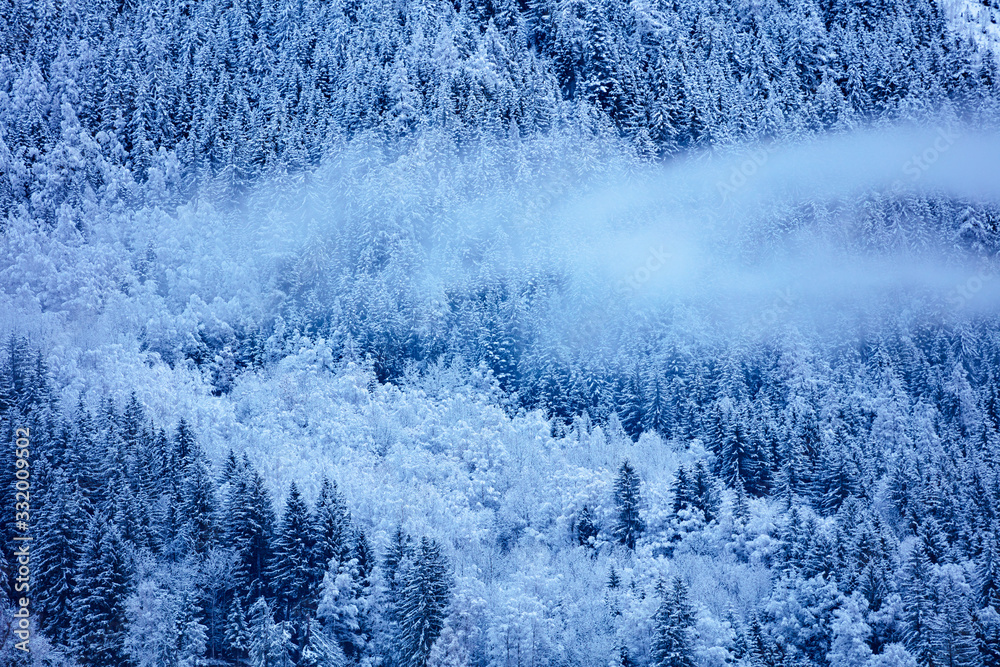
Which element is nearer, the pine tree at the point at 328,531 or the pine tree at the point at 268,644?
the pine tree at the point at 268,644

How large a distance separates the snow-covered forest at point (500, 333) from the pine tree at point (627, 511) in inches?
14.4

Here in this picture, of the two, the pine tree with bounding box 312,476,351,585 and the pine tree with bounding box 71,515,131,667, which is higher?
the pine tree with bounding box 312,476,351,585

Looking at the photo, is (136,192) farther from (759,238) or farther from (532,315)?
(759,238)

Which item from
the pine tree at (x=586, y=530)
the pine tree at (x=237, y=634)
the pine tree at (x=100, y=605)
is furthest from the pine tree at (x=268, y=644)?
the pine tree at (x=586, y=530)

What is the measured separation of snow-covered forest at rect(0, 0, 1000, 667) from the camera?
258 feet

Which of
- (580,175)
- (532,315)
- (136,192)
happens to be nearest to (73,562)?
(532,315)

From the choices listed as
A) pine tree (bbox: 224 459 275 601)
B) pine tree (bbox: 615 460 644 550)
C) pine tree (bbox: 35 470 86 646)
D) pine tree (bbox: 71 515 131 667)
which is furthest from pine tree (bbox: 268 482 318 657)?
pine tree (bbox: 615 460 644 550)

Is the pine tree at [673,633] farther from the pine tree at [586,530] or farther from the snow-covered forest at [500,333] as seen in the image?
the pine tree at [586,530]

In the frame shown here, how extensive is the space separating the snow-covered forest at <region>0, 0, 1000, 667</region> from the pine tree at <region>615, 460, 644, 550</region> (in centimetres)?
37

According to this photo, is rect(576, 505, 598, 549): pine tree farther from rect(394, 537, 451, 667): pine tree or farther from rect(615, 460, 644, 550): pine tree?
rect(394, 537, 451, 667): pine tree

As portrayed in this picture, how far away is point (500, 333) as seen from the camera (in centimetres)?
12138

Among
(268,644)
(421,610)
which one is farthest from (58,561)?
(421,610)

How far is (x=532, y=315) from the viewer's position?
124 m

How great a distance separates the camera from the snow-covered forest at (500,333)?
258 ft
